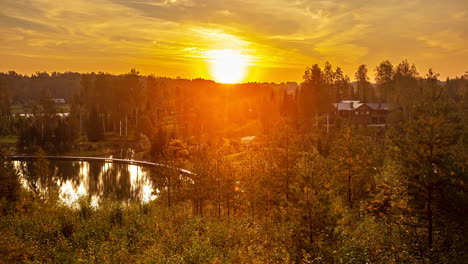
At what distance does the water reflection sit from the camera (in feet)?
167

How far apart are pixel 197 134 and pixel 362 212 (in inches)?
2963

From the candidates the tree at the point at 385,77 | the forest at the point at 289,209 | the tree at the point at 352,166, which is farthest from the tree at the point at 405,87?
the tree at the point at 352,166

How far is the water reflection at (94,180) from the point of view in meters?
50.8

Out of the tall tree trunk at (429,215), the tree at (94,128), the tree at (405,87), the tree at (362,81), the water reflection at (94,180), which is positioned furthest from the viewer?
the tree at (362,81)

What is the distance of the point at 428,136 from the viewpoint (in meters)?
18.9

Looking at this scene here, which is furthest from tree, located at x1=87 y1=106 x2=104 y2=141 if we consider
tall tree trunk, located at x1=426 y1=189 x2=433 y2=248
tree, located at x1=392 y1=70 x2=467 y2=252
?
tall tree trunk, located at x1=426 y1=189 x2=433 y2=248

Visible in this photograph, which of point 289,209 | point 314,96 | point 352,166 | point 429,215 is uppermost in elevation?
point 314,96

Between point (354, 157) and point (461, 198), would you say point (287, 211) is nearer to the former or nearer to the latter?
point (461, 198)

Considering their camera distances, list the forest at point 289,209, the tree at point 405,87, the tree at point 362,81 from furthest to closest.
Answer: the tree at point 362,81 < the tree at point 405,87 < the forest at point 289,209

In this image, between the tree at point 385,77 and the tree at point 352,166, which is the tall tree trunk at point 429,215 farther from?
the tree at point 385,77

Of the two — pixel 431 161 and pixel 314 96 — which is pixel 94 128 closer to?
pixel 314 96

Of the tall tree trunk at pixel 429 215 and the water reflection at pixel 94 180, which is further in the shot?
the water reflection at pixel 94 180

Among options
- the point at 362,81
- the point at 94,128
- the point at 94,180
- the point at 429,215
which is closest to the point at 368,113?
the point at 362,81

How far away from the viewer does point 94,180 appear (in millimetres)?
61500
